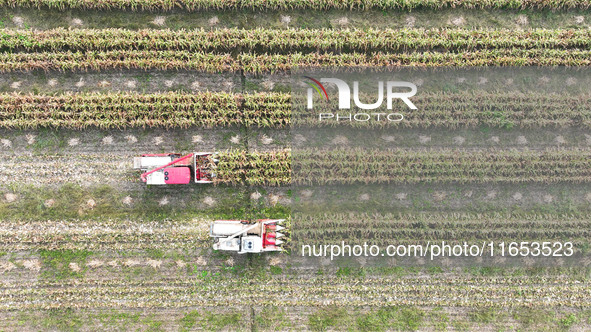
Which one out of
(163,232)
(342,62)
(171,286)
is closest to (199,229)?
(163,232)

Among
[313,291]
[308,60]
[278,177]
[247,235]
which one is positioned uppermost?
[308,60]

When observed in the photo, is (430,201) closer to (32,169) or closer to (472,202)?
(472,202)

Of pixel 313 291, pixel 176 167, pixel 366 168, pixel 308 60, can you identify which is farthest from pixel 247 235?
pixel 308 60

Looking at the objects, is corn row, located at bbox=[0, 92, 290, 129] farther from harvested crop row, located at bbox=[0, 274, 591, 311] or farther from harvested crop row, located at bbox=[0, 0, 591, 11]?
harvested crop row, located at bbox=[0, 274, 591, 311]

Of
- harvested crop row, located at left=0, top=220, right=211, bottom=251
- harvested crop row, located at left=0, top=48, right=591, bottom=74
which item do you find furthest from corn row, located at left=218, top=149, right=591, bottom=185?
harvested crop row, located at left=0, top=48, right=591, bottom=74

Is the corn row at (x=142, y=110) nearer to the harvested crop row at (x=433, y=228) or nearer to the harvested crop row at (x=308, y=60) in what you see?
the harvested crop row at (x=308, y=60)

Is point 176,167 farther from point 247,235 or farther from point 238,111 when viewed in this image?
point 247,235

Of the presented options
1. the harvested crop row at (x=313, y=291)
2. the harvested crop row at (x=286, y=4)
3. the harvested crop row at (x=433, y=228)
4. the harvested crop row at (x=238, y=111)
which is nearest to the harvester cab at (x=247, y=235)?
the harvested crop row at (x=433, y=228)
